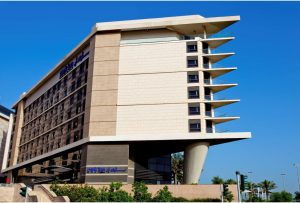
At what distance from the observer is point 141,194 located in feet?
144

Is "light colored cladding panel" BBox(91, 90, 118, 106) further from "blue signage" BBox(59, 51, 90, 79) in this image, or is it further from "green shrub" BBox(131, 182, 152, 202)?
"green shrub" BBox(131, 182, 152, 202)

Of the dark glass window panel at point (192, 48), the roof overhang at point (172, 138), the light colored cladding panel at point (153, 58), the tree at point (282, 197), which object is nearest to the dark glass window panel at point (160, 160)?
the roof overhang at point (172, 138)

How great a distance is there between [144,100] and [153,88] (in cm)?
256

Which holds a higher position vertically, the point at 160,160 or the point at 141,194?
the point at 160,160

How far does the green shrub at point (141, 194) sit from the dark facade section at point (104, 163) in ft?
12.5

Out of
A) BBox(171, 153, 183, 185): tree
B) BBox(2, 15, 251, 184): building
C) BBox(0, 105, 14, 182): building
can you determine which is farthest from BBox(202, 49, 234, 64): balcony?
BBox(0, 105, 14, 182): building

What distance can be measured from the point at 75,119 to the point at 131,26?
20.3 metres

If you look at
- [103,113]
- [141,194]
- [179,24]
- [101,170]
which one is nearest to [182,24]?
[179,24]

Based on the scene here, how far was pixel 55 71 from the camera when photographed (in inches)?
2844

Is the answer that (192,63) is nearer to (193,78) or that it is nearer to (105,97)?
(193,78)

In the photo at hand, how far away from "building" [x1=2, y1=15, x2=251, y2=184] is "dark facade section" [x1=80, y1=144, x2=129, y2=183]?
6.0 inches

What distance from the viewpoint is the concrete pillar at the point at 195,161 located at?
160ft

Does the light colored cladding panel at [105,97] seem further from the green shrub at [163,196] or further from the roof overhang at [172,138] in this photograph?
the green shrub at [163,196]

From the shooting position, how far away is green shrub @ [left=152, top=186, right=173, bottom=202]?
1673 inches
